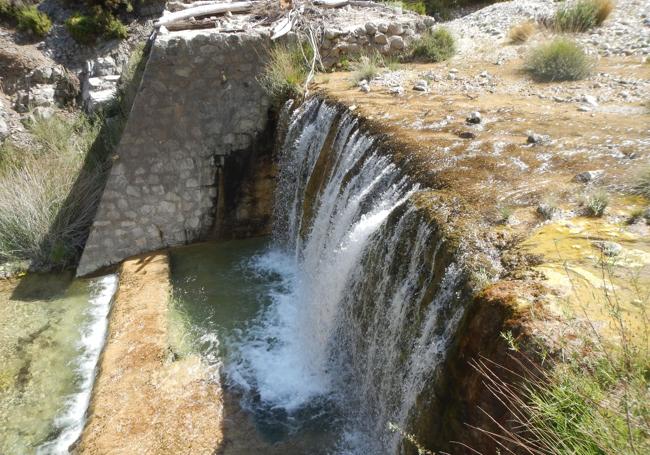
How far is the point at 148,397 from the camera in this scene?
3.69 metres

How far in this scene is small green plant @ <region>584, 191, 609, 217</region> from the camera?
262 centimetres

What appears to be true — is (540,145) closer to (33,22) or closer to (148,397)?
(148,397)

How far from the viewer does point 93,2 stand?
10.0 m

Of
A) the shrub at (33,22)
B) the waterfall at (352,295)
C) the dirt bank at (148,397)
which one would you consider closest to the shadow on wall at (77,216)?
the dirt bank at (148,397)

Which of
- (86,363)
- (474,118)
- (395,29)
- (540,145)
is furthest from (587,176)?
(395,29)

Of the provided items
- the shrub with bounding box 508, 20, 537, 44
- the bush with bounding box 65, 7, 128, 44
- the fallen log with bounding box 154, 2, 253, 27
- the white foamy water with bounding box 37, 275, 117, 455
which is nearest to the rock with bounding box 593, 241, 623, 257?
the white foamy water with bounding box 37, 275, 117, 455

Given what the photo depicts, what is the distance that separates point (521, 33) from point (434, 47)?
1.38m

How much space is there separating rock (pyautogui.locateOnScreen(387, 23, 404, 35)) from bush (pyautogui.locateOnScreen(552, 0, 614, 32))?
85.1 inches

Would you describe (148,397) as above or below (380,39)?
below

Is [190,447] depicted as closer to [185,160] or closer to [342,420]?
[342,420]

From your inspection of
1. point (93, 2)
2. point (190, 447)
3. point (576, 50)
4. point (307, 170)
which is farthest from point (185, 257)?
point (93, 2)

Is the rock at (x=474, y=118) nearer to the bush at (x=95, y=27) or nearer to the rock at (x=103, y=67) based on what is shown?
the rock at (x=103, y=67)

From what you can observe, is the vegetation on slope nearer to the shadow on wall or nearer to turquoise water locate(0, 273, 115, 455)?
the shadow on wall

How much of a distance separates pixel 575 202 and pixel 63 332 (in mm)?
4686
